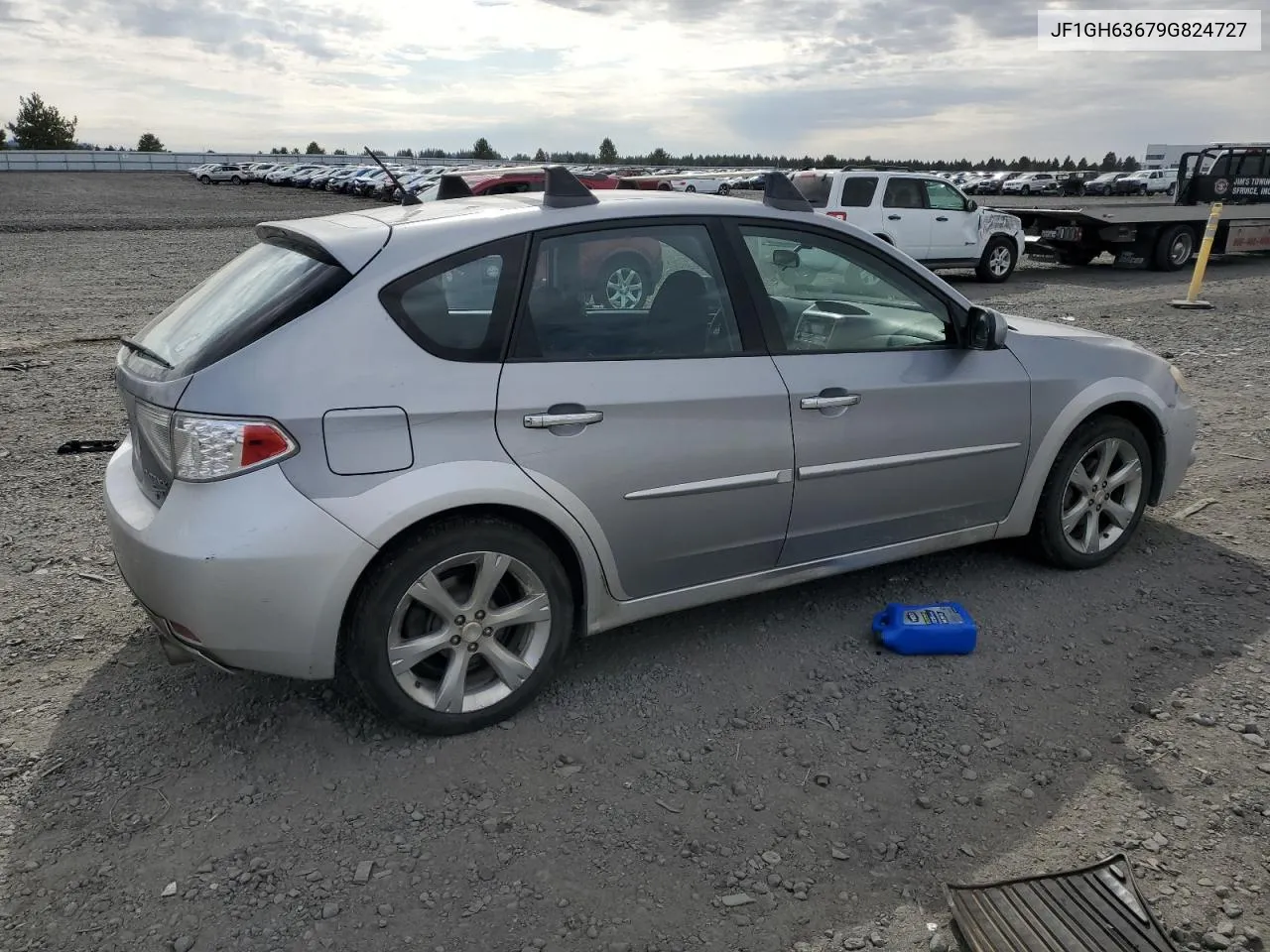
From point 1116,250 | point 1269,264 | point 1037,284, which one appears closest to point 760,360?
point 1037,284

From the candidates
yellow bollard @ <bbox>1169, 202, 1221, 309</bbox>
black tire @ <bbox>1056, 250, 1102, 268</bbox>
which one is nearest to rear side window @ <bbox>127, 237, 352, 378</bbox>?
yellow bollard @ <bbox>1169, 202, 1221, 309</bbox>

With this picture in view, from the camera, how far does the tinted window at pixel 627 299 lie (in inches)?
131

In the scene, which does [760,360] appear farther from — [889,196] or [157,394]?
[889,196]

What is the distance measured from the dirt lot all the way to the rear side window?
1240mm

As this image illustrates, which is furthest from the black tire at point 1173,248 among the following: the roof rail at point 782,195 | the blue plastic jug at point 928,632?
the blue plastic jug at point 928,632

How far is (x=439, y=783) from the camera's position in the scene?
10.2 ft

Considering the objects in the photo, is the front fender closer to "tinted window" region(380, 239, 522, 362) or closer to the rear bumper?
"tinted window" region(380, 239, 522, 362)

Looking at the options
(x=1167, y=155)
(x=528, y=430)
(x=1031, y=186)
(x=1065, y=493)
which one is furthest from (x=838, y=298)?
(x=1031, y=186)

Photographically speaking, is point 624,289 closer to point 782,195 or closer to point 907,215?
point 782,195

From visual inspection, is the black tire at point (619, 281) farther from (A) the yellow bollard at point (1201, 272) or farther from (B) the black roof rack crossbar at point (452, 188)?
(A) the yellow bollard at point (1201, 272)

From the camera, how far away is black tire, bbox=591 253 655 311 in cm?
347

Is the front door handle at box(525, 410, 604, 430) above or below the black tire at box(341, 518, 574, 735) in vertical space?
above

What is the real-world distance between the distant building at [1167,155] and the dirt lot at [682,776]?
65.9ft

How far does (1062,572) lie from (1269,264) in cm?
1877
